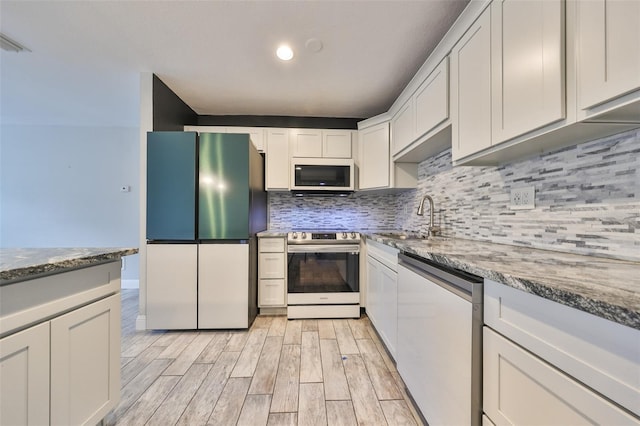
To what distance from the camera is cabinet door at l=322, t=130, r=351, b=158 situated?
303 cm

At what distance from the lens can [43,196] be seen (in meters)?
3.62

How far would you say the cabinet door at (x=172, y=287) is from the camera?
2.25m

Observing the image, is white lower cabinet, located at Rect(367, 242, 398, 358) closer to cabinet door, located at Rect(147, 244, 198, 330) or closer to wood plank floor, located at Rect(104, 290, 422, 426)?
wood plank floor, located at Rect(104, 290, 422, 426)

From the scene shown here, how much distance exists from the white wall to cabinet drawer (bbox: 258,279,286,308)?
2312 millimetres

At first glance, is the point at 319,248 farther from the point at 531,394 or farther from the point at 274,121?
the point at 531,394

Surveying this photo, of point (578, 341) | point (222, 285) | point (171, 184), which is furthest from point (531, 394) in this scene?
point (171, 184)

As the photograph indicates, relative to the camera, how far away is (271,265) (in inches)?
Answer: 105

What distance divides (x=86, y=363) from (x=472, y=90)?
2.25 metres

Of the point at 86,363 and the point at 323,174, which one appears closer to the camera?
the point at 86,363

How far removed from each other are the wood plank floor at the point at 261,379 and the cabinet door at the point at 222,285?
137 millimetres

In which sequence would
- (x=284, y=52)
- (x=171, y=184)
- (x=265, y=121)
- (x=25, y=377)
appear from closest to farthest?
(x=25, y=377)
(x=284, y=52)
(x=171, y=184)
(x=265, y=121)

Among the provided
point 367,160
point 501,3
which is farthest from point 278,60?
point 501,3

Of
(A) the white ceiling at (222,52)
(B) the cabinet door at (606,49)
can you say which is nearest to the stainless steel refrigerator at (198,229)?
(A) the white ceiling at (222,52)

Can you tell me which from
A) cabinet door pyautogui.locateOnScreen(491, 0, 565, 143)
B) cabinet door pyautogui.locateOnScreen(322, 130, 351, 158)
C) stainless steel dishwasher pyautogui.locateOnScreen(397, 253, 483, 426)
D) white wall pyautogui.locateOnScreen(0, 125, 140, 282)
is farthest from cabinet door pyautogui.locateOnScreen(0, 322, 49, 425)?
white wall pyautogui.locateOnScreen(0, 125, 140, 282)
